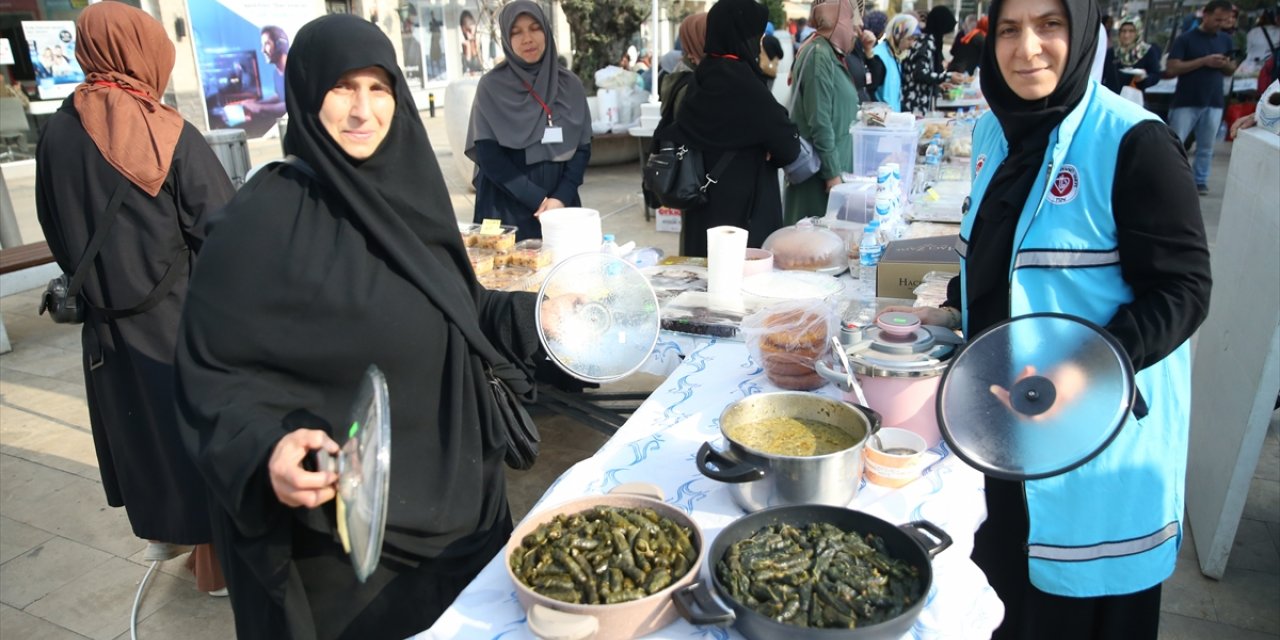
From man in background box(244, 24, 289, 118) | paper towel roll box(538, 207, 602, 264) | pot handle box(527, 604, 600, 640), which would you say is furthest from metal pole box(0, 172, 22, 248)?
pot handle box(527, 604, 600, 640)

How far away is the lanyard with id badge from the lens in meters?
4.13

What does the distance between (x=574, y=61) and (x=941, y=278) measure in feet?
35.6

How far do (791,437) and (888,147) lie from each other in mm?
3377

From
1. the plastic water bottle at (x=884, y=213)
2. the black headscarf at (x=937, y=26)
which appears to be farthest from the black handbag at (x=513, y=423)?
the black headscarf at (x=937, y=26)

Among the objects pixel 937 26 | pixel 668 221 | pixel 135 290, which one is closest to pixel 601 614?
pixel 135 290

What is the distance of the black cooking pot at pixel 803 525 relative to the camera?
1.06 metres

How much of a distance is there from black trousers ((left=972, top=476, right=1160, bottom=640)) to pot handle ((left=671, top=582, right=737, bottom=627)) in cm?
101

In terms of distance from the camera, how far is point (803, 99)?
15.9ft

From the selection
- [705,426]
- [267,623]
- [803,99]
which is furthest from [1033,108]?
[803,99]

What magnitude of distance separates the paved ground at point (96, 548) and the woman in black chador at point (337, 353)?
1.56 m

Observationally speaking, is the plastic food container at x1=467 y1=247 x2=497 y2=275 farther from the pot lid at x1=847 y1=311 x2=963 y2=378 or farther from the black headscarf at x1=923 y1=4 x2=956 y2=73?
the black headscarf at x1=923 y1=4 x2=956 y2=73

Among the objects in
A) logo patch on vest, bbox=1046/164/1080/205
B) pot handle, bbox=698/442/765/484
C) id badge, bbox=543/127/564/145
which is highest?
logo patch on vest, bbox=1046/164/1080/205

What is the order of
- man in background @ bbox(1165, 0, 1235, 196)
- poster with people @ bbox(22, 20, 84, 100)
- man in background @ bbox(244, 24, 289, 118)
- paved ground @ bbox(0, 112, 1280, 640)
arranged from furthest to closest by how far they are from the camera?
man in background @ bbox(244, 24, 289, 118)
poster with people @ bbox(22, 20, 84, 100)
man in background @ bbox(1165, 0, 1235, 196)
paved ground @ bbox(0, 112, 1280, 640)

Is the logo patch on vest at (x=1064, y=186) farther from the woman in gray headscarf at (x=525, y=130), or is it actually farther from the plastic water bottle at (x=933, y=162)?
the plastic water bottle at (x=933, y=162)
